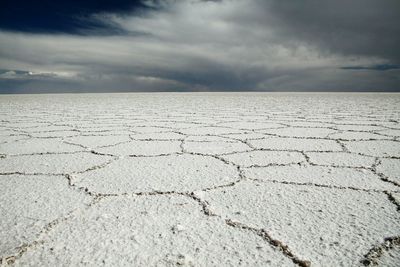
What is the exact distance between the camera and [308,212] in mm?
806

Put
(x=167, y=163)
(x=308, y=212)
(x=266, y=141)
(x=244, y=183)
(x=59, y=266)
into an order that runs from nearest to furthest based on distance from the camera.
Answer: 1. (x=59, y=266)
2. (x=308, y=212)
3. (x=244, y=183)
4. (x=167, y=163)
5. (x=266, y=141)

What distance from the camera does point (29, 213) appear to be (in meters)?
0.81

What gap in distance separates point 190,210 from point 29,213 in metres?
0.41

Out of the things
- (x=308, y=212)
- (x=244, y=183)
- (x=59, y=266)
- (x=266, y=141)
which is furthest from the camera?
(x=266, y=141)

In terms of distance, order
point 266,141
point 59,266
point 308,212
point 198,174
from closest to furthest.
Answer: point 59,266 < point 308,212 < point 198,174 < point 266,141

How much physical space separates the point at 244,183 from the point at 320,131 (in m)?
1.37

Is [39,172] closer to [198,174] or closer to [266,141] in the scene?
[198,174]

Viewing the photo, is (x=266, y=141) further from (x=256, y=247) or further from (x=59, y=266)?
(x=59, y=266)

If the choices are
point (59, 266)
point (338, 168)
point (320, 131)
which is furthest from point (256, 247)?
point (320, 131)

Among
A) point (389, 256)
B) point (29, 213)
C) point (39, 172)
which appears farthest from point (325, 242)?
point (39, 172)

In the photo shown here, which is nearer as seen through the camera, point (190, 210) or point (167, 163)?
point (190, 210)

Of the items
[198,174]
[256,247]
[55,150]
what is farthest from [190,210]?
[55,150]

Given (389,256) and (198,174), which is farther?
(198,174)

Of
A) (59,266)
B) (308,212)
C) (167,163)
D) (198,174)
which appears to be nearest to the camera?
(59,266)
